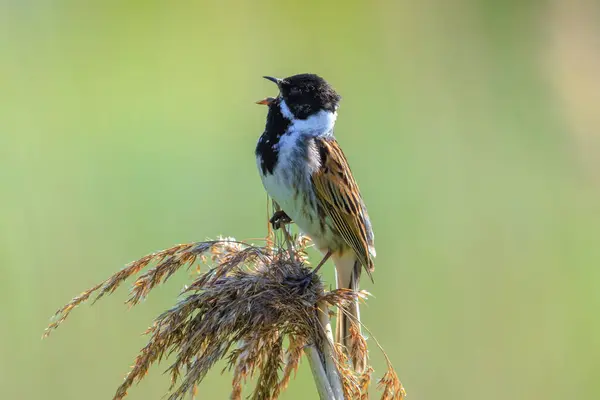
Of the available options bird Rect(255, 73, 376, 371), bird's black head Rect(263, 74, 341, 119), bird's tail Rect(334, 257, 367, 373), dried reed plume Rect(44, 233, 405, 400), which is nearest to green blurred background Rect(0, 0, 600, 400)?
bird's tail Rect(334, 257, 367, 373)

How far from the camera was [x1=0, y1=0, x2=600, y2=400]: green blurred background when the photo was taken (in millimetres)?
4527

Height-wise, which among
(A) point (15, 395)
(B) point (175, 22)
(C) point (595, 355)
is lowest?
(C) point (595, 355)

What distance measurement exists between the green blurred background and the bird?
1268 millimetres

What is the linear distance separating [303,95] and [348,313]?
1.22 meters

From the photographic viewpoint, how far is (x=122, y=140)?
6078 mm

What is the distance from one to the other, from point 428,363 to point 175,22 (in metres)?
4.27

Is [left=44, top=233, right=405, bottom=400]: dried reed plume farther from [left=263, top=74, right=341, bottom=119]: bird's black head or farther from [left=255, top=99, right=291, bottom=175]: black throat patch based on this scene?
[left=263, top=74, right=341, bottom=119]: bird's black head

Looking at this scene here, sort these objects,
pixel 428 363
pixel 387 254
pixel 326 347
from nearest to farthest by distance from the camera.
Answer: pixel 326 347 → pixel 428 363 → pixel 387 254

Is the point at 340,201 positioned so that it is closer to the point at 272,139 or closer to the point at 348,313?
the point at 272,139

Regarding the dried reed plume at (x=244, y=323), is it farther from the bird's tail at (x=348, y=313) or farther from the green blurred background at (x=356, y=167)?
the green blurred background at (x=356, y=167)

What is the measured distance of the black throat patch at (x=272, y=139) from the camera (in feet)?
11.2

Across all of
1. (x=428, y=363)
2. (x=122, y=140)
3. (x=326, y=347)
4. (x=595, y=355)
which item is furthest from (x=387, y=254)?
(x=326, y=347)

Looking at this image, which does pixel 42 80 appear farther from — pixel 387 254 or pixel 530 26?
pixel 530 26

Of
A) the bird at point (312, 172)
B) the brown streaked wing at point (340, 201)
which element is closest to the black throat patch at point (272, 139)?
the bird at point (312, 172)
